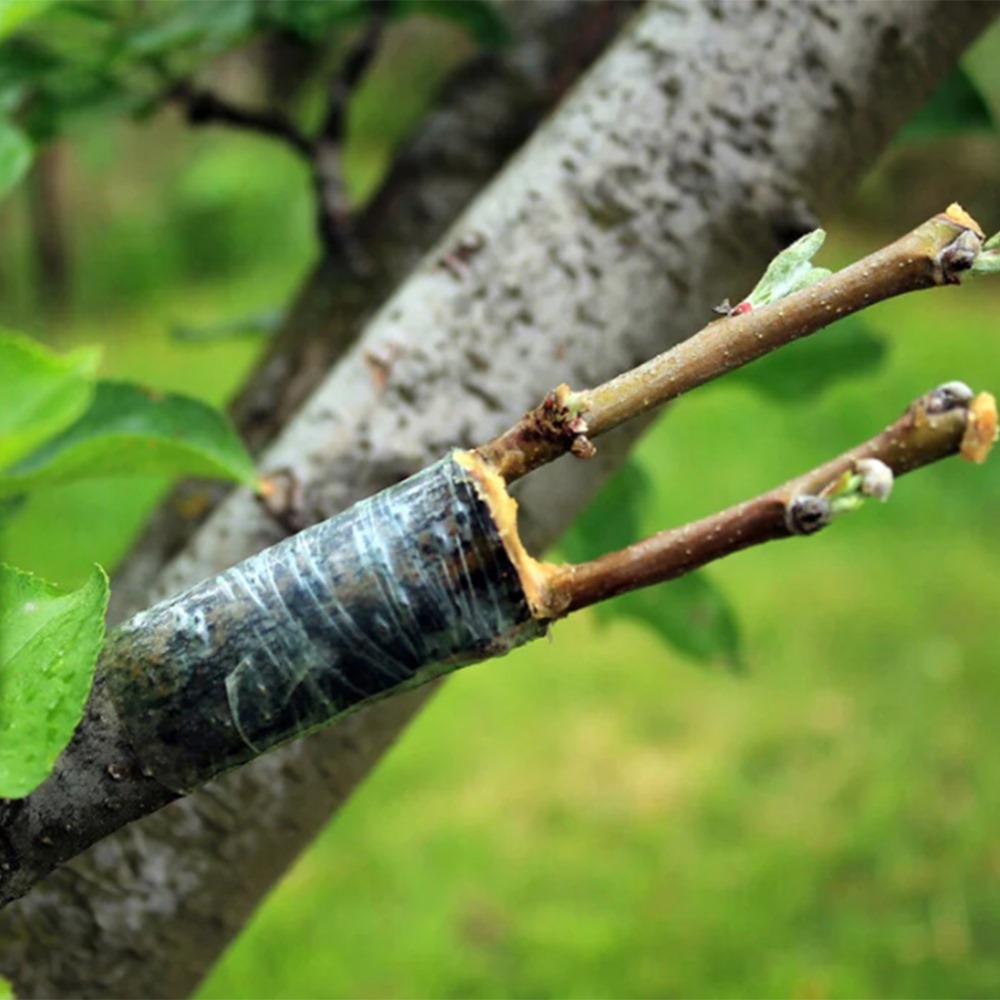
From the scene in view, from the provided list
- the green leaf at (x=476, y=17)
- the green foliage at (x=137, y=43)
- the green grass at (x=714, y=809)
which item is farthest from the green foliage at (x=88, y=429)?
the green grass at (x=714, y=809)

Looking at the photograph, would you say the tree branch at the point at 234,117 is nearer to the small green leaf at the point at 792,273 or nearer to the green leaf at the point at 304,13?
the green leaf at the point at 304,13

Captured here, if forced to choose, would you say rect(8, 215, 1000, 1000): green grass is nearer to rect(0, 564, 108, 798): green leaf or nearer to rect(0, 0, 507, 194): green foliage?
rect(0, 0, 507, 194): green foliage

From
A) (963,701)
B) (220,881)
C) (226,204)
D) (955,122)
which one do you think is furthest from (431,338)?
(226,204)

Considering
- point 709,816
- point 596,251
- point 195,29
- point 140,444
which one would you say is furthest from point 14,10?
point 709,816

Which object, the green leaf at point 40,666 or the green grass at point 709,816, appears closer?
the green leaf at point 40,666

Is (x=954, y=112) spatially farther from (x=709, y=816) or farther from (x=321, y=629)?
(x=709, y=816)

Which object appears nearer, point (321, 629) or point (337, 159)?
point (321, 629)

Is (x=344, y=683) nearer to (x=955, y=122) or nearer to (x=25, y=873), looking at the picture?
(x=25, y=873)
